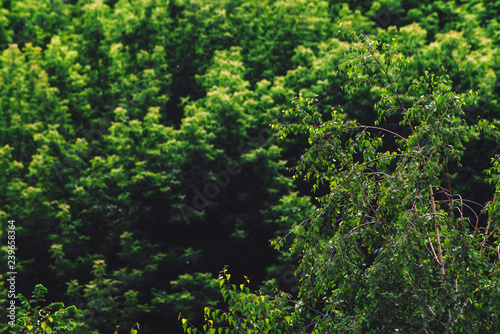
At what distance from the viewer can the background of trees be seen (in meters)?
13.4

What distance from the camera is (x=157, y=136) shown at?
14.0m

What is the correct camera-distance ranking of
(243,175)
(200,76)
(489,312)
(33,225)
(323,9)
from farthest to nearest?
(323,9), (200,76), (243,175), (33,225), (489,312)

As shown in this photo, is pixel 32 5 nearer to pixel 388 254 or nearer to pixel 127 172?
pixel 127 172

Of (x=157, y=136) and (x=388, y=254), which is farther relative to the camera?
(x=157, y=136)

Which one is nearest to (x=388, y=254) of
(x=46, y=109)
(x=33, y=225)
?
(x=33, y=225)

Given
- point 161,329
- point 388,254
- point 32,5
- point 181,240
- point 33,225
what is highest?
point 32,5

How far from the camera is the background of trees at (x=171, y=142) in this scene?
13383mm

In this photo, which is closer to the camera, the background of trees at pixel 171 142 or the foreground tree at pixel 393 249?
the foreground tree at pixel 393 249

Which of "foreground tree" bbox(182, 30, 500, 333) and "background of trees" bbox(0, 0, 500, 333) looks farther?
"background of trees" bbox(0, 0, 500, 333)

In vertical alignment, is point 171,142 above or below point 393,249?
below

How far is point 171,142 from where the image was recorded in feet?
44.4

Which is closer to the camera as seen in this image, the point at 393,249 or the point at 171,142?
the point at 393,249

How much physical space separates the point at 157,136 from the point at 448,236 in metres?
9.52

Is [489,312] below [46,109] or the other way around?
below
